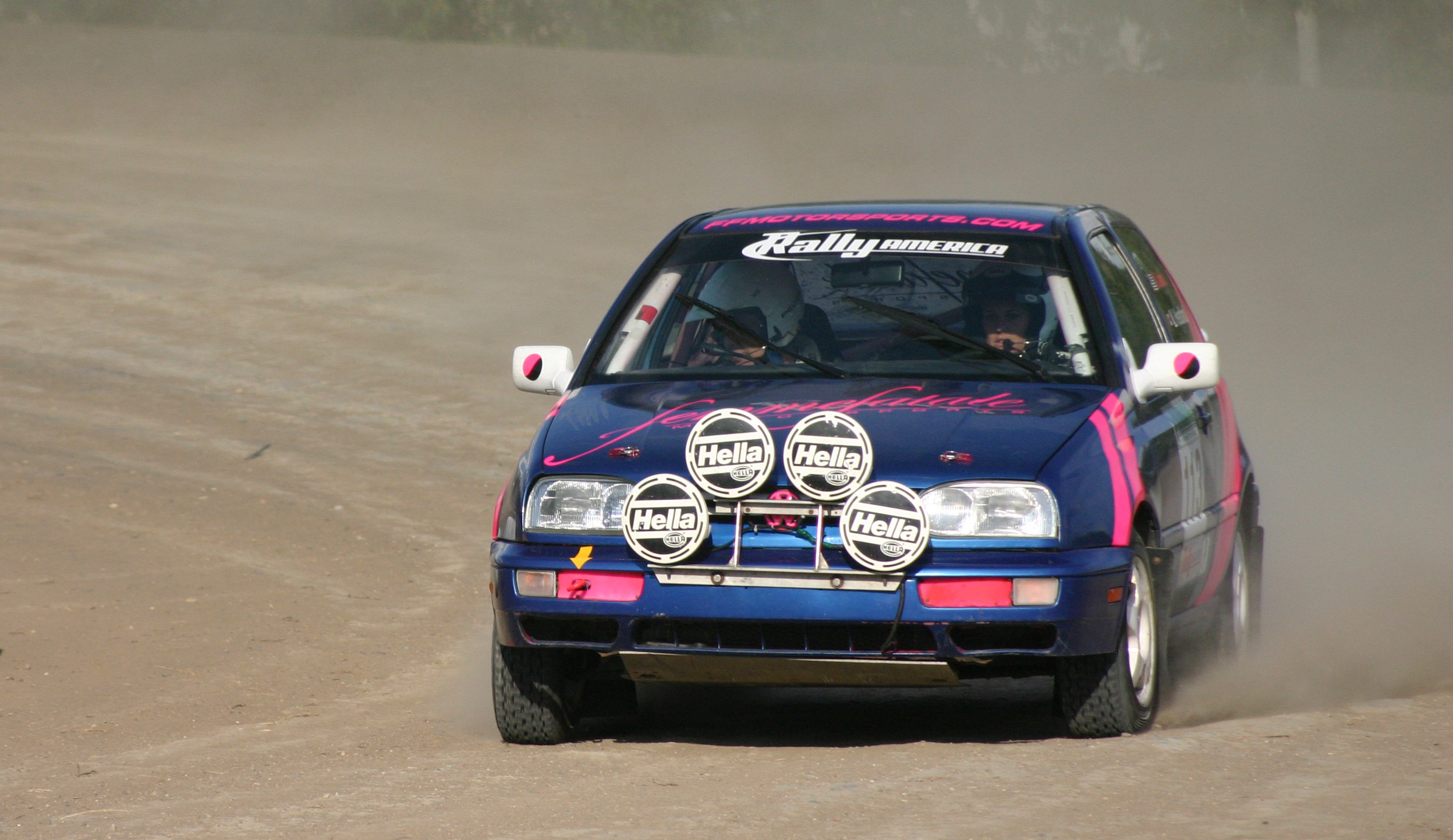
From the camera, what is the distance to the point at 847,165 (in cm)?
3070

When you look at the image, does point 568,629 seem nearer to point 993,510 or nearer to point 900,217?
point 993,510

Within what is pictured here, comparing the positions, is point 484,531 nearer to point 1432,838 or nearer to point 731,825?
point 731,825

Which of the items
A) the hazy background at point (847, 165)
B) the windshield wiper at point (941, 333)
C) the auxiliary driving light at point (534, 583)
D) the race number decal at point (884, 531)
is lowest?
the auxiliary driving light at point (534, 583)

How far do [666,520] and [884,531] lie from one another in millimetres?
576

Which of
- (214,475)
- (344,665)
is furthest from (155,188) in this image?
(344,665)

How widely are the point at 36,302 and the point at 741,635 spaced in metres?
15.1

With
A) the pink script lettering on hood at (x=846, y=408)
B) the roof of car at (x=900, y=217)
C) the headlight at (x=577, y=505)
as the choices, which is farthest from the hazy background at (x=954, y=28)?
the headlight at (x=577, y=505)

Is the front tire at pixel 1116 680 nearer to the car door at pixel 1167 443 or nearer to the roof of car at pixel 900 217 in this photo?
the car door at pixel 1167 443

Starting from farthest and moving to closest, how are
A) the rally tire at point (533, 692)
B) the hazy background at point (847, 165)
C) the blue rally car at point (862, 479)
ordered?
the hazy background at point (847, 165) → the rally tire at point (533, 692) → the blue rally car at point (862, 479)

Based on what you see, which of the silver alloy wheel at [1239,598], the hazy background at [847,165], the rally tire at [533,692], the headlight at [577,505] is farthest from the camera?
the hazy background at [847,165]

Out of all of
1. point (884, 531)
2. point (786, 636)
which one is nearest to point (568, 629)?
point (786, 636)

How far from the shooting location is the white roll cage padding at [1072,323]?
6109 millimetres

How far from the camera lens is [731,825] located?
465 cm

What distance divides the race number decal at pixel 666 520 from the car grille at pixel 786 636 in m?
0.21
